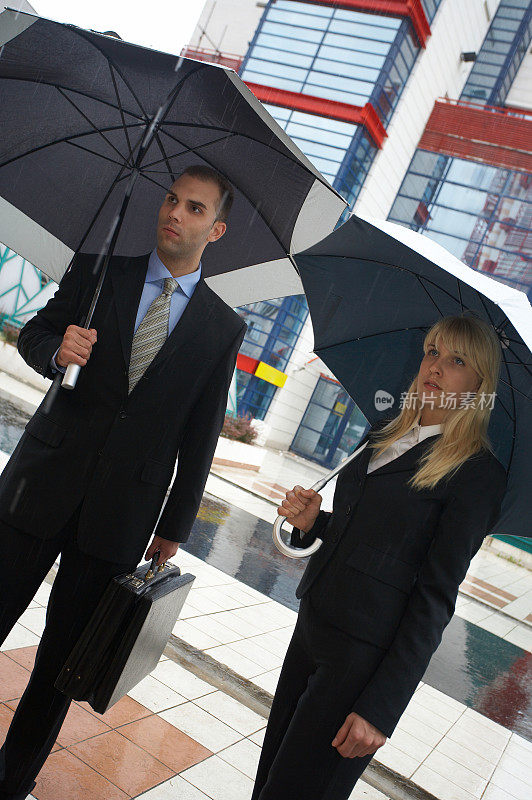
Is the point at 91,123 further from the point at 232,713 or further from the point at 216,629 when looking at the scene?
the point at 216,629

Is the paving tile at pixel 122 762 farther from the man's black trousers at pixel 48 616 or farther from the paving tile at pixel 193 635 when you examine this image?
the paving tile at pixel 193 635

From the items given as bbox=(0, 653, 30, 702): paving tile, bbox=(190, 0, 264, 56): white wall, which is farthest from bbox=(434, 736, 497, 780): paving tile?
bbox=(190, 0, 264, 56): white wall

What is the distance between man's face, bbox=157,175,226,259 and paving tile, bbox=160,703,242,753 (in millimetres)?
2452

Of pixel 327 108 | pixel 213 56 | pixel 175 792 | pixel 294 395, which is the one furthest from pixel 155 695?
pixel 213 56

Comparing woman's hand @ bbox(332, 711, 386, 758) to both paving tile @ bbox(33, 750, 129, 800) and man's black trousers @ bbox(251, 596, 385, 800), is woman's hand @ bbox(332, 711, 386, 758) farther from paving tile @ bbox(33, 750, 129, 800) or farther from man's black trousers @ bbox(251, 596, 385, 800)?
paving tile @ bbox(33, 750, 129, 800)

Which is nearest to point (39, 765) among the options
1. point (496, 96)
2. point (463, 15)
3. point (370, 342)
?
point (370, 342)

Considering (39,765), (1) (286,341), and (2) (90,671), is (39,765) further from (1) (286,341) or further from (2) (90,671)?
(1) (286,341)

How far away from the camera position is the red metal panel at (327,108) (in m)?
25.8

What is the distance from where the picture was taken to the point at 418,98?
2845 centimetres

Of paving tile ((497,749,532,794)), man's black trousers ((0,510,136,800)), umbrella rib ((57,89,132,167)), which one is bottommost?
paving tile ((497,749,532,794))

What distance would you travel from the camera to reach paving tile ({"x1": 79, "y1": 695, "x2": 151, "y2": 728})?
11.2 feet

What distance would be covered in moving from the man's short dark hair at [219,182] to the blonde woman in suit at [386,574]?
100cm

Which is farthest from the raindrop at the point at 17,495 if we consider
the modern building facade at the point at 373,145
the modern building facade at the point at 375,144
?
the modern building facade at the point at 373,145

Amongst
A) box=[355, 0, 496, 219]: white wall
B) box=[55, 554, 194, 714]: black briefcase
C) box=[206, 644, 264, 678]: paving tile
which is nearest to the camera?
box=[55, 554, 194, 714]: black briefcase
